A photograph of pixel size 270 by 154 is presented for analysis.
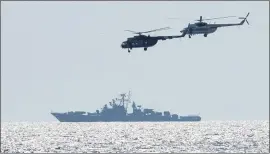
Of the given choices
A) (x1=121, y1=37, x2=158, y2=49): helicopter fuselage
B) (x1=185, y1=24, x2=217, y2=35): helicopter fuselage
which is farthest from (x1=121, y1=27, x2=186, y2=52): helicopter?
(x1=185, y1=24, x2=217, y2=35): helicopter fuselage

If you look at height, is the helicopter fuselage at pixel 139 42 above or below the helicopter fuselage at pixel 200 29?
below

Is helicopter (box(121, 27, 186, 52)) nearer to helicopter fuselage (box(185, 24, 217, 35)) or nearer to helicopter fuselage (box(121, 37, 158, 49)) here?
helicopter fuselage (box(121, 37, 158, 49))

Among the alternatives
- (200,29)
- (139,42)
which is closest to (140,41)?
(139,42)

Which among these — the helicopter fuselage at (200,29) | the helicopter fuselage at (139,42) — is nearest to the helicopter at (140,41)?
the helicopter fuselage at (139,42)

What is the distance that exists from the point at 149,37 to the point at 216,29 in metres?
10.2

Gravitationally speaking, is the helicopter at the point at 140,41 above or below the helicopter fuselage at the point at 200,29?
below

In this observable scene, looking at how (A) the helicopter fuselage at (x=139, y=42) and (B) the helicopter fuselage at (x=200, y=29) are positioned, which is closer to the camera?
(A) the helicopter fuselage at (x=139, y=42)

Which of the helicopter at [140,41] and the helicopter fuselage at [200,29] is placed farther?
the helicopter fuselage at [200,29]

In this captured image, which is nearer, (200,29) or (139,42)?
(139,42)

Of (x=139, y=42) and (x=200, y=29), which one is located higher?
(x=200, y=29)

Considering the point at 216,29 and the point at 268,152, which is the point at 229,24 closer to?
the point at 216,29

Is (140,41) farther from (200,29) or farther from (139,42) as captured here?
(200,29)

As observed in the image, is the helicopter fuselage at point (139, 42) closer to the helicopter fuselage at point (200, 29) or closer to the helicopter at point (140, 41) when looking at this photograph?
the helicopter at point (140, 41)

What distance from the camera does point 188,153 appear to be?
19188cm
